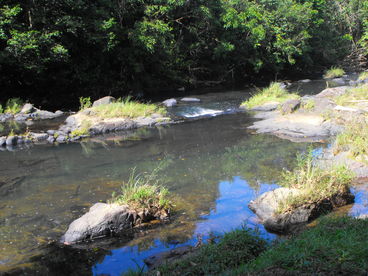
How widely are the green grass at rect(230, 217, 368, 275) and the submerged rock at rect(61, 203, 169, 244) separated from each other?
9.71 ft

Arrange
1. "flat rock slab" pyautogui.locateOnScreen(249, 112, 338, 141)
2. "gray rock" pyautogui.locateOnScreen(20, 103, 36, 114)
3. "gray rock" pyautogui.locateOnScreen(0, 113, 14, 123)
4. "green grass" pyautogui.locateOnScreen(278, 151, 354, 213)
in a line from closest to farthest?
"green grass" pyautogui.locateOnScreen(278, 151, 354, 213), "flat rock slab" pyautogui.locateOnScreen(249, 112, 338, 141), "gray rock" pyautogui.locateOnScreen(0, 113, 14, 123), "gray rock" pyautogui.locateOnScreen(20, 103, 36, 114)

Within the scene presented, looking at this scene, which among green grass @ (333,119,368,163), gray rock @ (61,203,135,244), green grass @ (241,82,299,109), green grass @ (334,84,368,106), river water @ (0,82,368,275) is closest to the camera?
river water @ (0,82,368,275)

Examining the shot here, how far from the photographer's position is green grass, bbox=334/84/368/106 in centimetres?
1589

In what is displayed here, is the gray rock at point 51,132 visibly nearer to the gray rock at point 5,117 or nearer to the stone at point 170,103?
the gray rock at point 5,117

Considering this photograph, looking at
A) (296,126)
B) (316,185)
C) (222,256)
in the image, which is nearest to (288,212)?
(316,185)

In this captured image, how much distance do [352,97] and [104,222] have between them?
1300 cm

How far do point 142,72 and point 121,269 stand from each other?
18.8 meters

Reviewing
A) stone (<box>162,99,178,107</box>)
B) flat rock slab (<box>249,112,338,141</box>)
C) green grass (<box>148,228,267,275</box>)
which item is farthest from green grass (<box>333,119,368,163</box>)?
stone (<box>162,99,178,107</box>)

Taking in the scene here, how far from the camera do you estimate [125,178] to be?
979cm

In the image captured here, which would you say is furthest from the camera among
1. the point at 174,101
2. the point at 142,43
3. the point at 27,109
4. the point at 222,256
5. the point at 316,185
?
the point at 142,43

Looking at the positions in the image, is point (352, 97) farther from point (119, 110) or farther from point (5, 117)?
point (5, 117)

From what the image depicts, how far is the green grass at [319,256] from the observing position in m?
3.93

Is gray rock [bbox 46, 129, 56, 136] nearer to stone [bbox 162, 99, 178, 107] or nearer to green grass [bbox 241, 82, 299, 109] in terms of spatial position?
stone [bbox 162, 99, 178, 107]

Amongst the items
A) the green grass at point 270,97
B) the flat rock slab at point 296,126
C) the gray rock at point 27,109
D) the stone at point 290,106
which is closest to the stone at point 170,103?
the green grass at point 270,97
